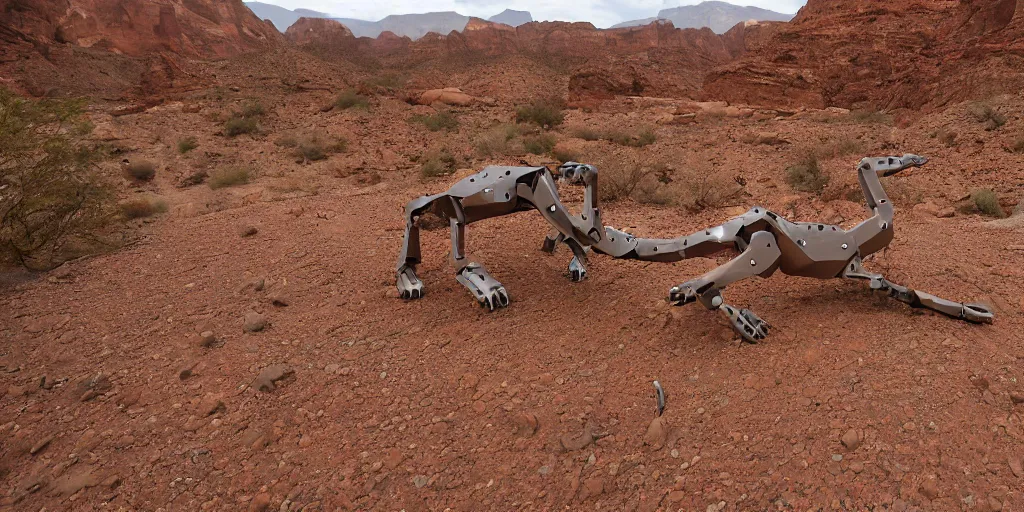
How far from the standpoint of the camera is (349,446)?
3.23 m

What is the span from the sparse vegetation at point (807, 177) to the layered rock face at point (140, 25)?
33670mm

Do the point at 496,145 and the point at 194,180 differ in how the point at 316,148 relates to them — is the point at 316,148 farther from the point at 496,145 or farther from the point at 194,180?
the point at 496,145

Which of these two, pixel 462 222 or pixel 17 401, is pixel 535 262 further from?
pixel 17 401

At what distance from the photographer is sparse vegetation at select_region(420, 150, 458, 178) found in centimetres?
1032

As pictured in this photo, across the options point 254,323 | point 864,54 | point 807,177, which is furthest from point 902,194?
point 864,54

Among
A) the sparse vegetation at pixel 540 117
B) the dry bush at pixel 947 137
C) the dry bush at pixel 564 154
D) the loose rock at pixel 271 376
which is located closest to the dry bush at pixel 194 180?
the dry bush at pixel 564 154

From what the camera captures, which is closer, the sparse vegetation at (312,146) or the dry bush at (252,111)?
the sparse vegetation at (312,146)

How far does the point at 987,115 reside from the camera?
1185 cm

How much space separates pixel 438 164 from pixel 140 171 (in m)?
6.90

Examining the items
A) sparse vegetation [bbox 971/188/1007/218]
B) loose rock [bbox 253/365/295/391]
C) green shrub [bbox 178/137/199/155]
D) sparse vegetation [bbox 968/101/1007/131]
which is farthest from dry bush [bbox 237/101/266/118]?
sparse vegetation [bbox 968/101/1007/131]

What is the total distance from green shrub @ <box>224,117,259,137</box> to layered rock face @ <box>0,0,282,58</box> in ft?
60.7

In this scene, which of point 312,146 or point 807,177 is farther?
point 312,146

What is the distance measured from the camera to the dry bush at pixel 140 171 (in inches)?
452

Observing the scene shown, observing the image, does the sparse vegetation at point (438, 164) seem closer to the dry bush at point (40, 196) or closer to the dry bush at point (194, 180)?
the dry bush at point (194, 180)
